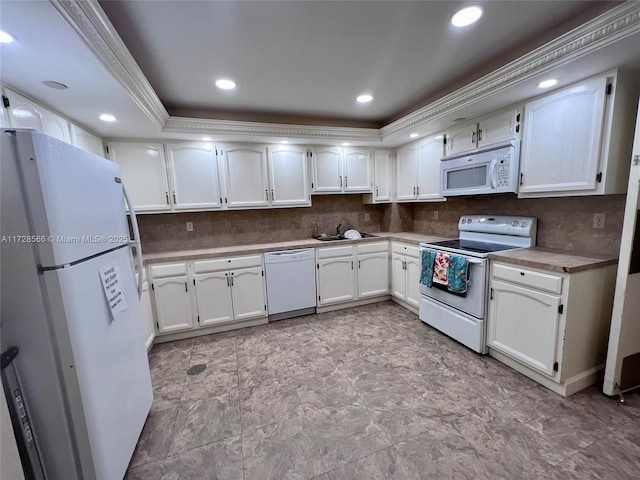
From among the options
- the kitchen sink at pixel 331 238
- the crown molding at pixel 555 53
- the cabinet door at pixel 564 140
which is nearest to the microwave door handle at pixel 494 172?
the cabinet door at pixel 564 140

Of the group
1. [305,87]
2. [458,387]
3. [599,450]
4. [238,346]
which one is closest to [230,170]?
[305,87]

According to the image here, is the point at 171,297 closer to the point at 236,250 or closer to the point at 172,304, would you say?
the point at 172,304

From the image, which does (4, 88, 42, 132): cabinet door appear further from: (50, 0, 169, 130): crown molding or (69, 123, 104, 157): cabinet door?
(50, 0, 169, 130): crown molding

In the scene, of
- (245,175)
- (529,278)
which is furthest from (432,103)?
(245,175)

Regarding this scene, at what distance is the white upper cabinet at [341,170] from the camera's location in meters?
3.49

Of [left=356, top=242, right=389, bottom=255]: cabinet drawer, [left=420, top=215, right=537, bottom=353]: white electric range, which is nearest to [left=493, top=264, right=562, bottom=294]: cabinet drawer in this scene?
[left=420, top=215, right=537, bottom=353]: white electric range

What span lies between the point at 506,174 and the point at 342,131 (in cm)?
178

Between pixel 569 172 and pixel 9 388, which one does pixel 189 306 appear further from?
pixel 569 172

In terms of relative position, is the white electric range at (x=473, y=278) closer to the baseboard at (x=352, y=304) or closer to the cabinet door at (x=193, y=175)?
the baseboard at (x=352, y=304)

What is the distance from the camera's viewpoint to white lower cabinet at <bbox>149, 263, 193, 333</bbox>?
271cm

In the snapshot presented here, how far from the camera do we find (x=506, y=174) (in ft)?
7.45

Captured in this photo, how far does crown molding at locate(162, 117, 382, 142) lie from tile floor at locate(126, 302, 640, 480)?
2.22 meters

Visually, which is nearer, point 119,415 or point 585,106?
point 119,415

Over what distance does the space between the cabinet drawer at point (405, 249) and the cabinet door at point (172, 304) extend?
8.25 ft
